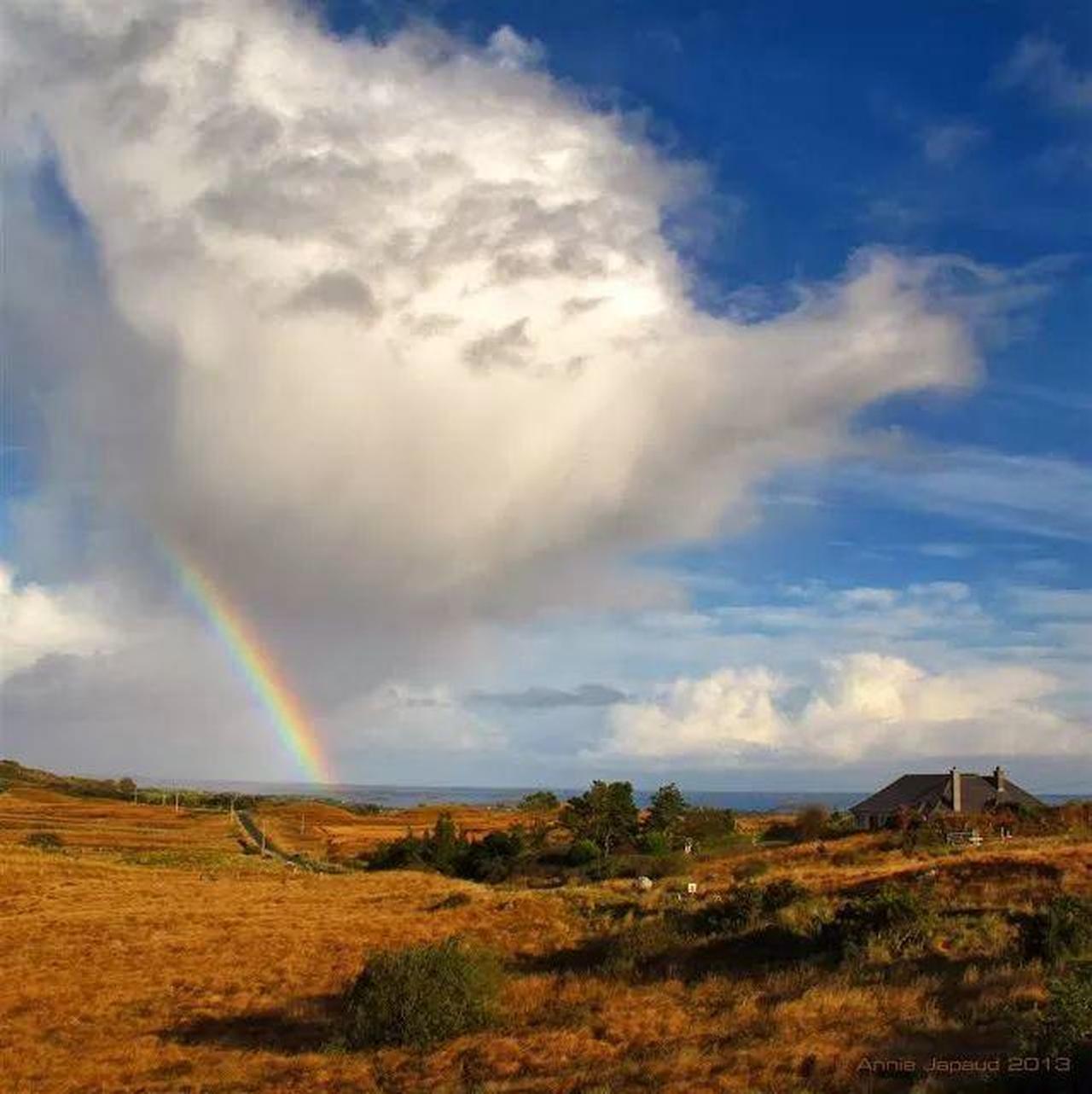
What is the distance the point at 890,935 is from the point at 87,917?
31617 mm

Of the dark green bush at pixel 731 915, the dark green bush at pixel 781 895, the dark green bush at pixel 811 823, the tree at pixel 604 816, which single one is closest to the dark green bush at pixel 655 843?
the tree at pixel 604 816

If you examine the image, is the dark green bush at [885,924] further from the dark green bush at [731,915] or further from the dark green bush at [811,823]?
the dark green bush at [811,823]

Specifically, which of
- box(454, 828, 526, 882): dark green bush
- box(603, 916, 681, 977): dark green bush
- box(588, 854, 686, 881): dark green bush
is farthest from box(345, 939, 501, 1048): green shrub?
box(454, 828, 526, 882): dark green bush

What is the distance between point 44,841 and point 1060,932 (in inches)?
3715

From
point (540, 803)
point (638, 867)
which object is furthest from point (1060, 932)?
point (540, 803)

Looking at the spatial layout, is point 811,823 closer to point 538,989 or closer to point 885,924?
point 885,924

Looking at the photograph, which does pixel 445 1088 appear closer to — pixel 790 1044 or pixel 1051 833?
pixel 790 1044

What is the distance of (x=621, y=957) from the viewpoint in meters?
26.5

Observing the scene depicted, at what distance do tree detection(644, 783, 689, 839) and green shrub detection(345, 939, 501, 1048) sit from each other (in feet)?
213

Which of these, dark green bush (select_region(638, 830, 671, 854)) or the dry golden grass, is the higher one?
dark green bush (select_region(638, 830, 671, 854))

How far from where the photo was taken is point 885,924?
82.0 ft

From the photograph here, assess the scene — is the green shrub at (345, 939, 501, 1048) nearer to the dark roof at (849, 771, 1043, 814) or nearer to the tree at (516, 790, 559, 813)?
the dark roof at (849, 771, 1043, 814)

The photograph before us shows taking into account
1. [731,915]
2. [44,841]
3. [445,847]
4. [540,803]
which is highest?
[540,803]

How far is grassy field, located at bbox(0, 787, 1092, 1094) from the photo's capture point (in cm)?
1680
